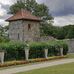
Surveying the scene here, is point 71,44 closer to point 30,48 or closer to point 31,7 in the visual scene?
point 30,48

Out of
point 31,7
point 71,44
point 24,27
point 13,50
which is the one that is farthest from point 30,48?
point 31,7

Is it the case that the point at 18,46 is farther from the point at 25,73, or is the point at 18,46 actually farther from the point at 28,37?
the point at 28,37

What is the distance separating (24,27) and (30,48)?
27.1 metres

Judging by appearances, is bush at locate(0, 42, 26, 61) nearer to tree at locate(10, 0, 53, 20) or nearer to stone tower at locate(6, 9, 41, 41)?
stone tower at locate(6, 9, 41, 41)

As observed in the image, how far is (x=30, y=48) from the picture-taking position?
3416 centimetres

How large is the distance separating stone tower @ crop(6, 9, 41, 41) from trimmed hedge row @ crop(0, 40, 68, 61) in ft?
66.4

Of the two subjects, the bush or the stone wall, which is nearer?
the bush

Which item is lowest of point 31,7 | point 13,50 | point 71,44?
point 13,50

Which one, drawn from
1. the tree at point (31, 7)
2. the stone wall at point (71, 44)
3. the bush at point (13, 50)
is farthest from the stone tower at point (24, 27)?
the bush at point (13, 50)

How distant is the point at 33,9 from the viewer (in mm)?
81188

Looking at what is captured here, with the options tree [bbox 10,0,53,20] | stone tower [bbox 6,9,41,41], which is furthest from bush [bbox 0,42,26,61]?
tree [bbox 10,0,53,20]

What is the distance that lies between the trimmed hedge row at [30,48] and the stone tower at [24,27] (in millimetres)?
20231

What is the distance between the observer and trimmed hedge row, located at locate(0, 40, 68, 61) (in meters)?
30.7

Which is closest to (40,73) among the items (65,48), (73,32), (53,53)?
(53,53)
